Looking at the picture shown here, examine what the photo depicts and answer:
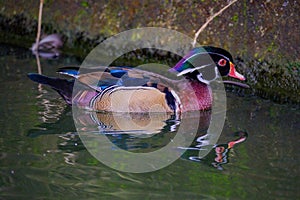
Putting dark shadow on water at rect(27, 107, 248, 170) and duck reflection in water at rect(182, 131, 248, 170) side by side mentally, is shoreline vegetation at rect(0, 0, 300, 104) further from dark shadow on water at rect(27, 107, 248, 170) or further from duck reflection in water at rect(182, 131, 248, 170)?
duck reflection in water at rect(182, 131, 248, 170)

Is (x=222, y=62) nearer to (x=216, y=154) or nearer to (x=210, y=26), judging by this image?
(x=210, y=26)

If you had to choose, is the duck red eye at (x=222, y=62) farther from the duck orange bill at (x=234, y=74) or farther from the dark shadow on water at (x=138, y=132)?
the dark shadow on water at (x=138, y=132)

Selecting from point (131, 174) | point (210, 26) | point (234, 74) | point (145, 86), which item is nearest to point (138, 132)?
point (145, 86)

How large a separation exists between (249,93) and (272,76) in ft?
0.96

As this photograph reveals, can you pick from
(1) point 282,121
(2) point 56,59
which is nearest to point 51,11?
(2) point 56,59

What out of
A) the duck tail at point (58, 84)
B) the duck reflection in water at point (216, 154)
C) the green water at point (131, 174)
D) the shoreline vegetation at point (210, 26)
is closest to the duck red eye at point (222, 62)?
the green water at point (131, 174)

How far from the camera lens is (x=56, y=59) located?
30.4ft

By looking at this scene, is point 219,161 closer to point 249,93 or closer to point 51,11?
point 249,93

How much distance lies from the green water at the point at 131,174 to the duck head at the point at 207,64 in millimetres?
360

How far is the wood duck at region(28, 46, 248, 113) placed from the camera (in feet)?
22.7

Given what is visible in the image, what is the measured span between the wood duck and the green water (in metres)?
0.24

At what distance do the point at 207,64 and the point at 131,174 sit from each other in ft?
7.88

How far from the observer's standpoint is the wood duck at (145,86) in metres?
6.92

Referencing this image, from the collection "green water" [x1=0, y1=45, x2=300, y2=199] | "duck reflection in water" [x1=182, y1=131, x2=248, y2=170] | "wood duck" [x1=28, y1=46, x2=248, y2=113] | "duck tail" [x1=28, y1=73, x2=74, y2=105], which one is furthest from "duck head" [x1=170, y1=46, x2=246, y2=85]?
"duck reflection in water" [x1=182, y1=131, x2=248, y2=170]
